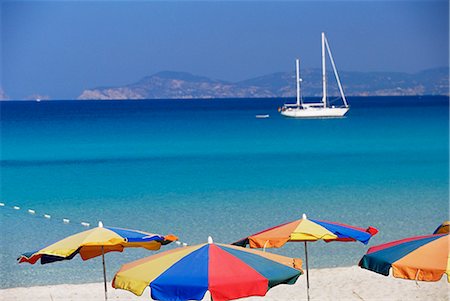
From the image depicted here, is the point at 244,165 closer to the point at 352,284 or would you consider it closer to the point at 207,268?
the point at 352,284

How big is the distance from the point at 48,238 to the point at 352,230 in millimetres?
8745

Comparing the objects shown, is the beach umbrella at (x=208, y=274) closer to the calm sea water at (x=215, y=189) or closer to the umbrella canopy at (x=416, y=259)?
the umbrella canopy at (x=416, y=259)

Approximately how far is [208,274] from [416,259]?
6.42ft

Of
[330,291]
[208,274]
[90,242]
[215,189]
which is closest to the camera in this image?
[208,274]

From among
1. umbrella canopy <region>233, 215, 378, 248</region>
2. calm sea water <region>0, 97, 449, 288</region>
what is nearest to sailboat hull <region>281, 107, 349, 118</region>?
calm sea water <region>0, 97, 449, 288</region>

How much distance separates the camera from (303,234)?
30.1ft

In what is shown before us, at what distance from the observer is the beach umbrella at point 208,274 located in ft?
23.8

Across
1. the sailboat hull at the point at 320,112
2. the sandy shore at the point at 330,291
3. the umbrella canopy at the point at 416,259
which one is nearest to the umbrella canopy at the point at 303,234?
the umbrella canopy at the point at 416,259

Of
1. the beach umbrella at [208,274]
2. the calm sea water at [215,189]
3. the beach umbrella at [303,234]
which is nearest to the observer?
the beach umbrella at [208,274]

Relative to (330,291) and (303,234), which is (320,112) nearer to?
(330,291)

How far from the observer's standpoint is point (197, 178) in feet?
90.5

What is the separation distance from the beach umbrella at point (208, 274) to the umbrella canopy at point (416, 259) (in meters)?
0.81

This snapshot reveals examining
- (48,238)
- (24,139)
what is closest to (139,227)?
(48,238)

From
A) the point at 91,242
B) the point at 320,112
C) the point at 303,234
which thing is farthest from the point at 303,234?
the point at 320,112
